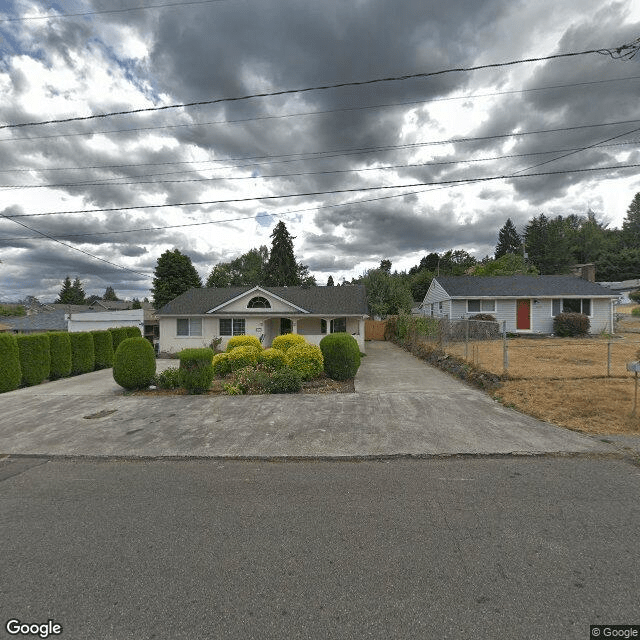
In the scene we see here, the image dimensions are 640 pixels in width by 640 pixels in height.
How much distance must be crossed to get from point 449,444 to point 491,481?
3.97 feet

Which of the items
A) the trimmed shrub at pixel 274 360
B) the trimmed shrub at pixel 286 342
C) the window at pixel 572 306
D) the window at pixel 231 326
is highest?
the window at pixel 572 306

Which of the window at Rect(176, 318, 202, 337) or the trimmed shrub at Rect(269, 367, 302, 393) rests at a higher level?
the window at Rect(176, 318, 202, 337)

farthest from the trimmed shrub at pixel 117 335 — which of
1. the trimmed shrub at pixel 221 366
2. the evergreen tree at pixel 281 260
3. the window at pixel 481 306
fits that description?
the evergreen tree at pixel 281 260

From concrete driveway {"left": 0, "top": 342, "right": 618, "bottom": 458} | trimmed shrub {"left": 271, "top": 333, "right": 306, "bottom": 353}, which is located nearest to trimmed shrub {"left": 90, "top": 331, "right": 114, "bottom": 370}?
concrete driveway {"left": 0, "top": 342, "right": 618, "bottom": 458}

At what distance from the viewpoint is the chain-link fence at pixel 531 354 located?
9.01 meters

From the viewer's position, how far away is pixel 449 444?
5102 mm

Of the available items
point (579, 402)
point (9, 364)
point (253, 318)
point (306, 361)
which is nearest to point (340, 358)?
point (306, 361)

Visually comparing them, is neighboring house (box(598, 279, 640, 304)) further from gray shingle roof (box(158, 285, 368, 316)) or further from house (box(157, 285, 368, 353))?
house (box(157, 285, 368, 353))

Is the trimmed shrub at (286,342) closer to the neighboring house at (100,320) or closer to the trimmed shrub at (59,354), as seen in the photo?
the trimmed shrub at (59,354)

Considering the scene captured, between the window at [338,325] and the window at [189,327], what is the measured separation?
24.9 feet

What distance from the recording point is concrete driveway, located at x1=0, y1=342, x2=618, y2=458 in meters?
5.07

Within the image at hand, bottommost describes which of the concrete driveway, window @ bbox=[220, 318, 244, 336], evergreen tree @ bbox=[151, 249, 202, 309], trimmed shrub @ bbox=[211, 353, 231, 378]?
the concrete driveway

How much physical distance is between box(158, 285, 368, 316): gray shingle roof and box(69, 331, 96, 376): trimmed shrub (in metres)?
4.62

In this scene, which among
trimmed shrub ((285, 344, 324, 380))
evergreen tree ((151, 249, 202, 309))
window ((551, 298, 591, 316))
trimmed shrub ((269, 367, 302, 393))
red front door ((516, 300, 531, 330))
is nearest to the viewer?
trimmed shrub ((269, 367, 302, 393))
